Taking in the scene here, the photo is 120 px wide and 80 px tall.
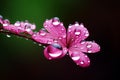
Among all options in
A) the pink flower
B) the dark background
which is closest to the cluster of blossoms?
the pink flower

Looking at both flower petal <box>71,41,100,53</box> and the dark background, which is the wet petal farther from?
the dark background

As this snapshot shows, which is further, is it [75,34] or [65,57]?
[65,57]

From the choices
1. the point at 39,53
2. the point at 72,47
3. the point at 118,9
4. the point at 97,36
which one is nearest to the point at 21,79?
the point at 39,53

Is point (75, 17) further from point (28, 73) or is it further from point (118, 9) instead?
point (28, 73)

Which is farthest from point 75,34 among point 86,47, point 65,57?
point 65,57

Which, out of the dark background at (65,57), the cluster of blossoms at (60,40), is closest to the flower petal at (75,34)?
the cluster of blossoms at (60,40)

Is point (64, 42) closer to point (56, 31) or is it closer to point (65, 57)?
point (56, 31)

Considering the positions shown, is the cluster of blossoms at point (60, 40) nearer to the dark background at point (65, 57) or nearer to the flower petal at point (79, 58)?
the flower petal at point (79, 58)
